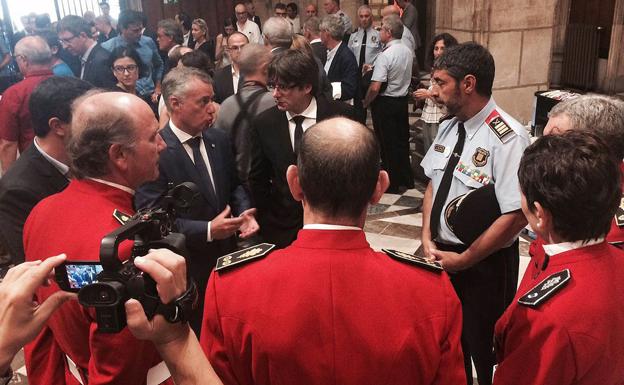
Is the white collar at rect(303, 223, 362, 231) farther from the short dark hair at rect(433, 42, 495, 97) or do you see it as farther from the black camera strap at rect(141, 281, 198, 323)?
the short dark hair at rect(433, 42, 495, 97)

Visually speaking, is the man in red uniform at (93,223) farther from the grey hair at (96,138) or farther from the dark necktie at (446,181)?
the dark necktie at (446,181)

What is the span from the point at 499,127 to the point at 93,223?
160 centimetres

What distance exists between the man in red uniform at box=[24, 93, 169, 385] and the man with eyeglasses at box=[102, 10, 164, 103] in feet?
13.5

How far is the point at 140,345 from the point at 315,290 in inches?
19.9

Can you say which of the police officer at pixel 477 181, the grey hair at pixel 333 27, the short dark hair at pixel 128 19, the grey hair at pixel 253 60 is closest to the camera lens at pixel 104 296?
the police officer at pixel 477 181

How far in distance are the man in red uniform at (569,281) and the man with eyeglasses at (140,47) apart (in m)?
4.85

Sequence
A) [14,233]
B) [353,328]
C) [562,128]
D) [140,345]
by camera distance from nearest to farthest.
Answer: [353,328], [140,345], [562,128], [14,233]

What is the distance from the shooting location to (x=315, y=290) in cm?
120

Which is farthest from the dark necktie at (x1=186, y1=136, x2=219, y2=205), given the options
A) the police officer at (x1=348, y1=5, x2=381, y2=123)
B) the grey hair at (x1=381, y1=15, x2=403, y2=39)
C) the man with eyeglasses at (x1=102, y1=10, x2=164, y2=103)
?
the police officer at (x1=348, y1=5, x2=381, y2=123)

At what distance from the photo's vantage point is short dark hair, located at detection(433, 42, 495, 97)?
2.36 metres

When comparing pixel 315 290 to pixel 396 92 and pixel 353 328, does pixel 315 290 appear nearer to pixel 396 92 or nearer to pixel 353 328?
pixel 353 328

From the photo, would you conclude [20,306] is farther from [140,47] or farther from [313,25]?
[313,25]

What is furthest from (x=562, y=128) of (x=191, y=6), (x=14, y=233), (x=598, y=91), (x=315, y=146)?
(x=191, y=6)

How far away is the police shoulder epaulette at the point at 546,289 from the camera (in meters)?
1.34
